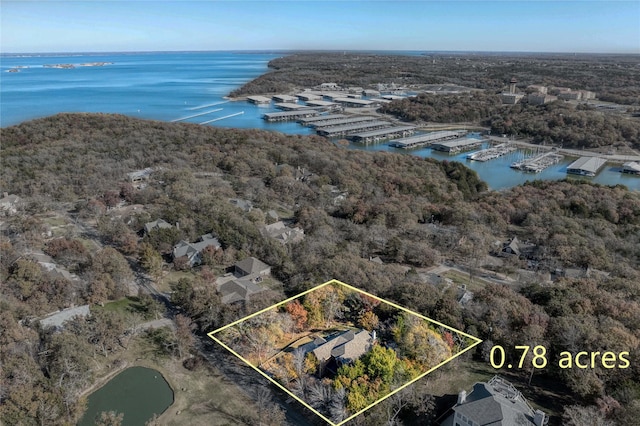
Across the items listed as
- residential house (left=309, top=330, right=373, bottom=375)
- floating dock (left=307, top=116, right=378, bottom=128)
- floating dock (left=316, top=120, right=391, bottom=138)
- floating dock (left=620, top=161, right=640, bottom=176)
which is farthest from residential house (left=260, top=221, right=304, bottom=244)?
floating dock (left=307, top=116, right=378, bottom=128)

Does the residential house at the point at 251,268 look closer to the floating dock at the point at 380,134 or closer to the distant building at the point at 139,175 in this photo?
the distant building at the point at 139,175

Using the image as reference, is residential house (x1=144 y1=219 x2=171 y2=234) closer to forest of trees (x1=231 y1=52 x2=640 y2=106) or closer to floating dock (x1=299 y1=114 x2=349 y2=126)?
floating dock (x1=299 y1=114 x2=349 y2=126)

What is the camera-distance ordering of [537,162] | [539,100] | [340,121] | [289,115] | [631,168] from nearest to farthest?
[631,168], [537,162], [340,121], [539,100], [289,115]

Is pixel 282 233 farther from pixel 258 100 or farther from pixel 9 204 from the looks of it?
pixel 258 100

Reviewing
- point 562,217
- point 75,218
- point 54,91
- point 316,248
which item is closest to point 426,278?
point 316,248

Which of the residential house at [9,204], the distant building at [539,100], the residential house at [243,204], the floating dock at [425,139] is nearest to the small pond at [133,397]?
the residential house at [243,204]

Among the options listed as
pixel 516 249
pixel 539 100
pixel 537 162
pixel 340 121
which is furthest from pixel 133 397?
pixel 539 100
